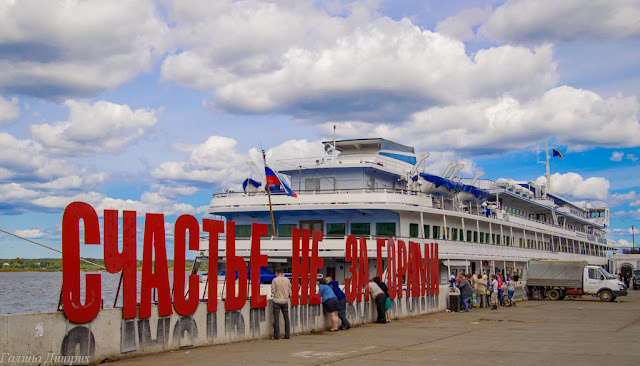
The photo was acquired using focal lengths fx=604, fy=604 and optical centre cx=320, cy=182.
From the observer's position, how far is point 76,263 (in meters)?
10.3

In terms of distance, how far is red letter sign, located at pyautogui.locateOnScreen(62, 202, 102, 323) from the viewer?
10.1 meters

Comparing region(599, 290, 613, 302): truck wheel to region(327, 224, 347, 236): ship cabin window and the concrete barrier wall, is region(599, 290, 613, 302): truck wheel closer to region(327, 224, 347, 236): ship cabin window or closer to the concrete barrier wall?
region(327, 224, 347, 236): ship cabin window

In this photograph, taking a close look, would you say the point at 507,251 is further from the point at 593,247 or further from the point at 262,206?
the point at 593,247

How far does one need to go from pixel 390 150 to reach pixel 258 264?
24.4 meters

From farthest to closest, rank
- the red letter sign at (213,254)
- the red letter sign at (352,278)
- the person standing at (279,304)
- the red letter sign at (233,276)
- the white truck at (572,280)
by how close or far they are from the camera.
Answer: the white truck at (572,280) < the red letter sign at (352,278) < the person standing at (279,304) < the red letter sign at (233,276) < the red letter sign at (213,254)

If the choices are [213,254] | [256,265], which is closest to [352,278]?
[256,265]

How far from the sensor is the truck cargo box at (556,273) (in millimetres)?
35844

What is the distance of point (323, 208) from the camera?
→ 103 ft

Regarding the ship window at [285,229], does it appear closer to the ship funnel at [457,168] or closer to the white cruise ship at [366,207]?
the white cruise ship at [366,207]

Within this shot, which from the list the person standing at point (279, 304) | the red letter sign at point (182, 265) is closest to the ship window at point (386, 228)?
the person standing at point (279, 304)

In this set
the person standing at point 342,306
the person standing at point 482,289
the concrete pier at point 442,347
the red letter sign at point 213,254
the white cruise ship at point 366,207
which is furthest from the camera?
the white cruise ship at point 366,207

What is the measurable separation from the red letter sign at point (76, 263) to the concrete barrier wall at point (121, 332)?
0.63 ft

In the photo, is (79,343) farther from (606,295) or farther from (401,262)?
(606,295)

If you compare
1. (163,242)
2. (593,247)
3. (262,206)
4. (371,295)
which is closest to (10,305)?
(262,206)
